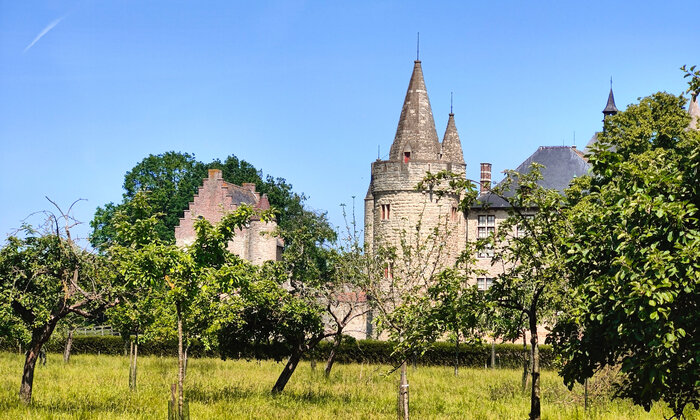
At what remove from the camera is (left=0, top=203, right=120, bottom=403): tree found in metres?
18.2

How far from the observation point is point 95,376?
88.4 ft

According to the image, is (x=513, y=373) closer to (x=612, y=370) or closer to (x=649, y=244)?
(x=612, y=370)

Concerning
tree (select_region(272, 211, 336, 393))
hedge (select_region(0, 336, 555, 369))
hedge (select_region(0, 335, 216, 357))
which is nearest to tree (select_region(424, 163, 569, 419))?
tree (select_region(272, 211, 336, 393))

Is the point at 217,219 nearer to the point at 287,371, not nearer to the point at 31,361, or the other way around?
the point at 287,371

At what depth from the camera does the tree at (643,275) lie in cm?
950

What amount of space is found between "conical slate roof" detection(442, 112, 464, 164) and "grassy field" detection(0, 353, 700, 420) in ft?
71.8

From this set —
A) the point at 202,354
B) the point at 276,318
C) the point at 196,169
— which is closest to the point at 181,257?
the point at 276,318

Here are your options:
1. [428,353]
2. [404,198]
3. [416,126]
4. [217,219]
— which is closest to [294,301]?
[428,353]

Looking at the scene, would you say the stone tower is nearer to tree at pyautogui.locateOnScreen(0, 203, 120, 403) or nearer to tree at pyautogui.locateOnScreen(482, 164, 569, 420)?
tree at pyautogui.locateOnScreen(0, 203, 120, 403)

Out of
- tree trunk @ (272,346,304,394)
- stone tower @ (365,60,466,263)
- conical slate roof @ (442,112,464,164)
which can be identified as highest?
conical slate roof @ (442,112,464,164)

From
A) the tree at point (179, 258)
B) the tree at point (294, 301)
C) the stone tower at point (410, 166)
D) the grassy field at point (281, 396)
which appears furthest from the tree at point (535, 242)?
the stone tower at point (410, 166)

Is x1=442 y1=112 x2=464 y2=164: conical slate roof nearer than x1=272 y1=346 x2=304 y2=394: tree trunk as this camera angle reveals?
No

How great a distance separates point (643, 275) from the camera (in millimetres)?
9773

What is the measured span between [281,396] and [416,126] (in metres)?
25.4
